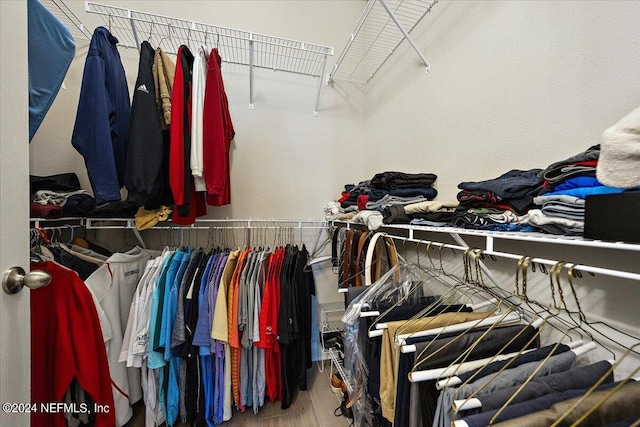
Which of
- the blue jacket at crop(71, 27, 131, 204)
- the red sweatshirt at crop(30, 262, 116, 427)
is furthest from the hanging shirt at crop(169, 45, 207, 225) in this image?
the red sweatshirt at crop(30, 262, 116, 427)

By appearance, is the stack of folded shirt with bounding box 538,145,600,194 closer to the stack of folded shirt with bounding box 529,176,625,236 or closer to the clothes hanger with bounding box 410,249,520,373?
the stack of folded shirt with bounding box 529,176,625,236

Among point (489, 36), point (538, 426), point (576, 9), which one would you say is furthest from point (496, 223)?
point (489, 36)

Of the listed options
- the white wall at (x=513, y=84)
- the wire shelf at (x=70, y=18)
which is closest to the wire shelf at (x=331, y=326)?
the white wall at (x=513, y=84)

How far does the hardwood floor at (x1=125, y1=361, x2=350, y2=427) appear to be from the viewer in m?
1.33

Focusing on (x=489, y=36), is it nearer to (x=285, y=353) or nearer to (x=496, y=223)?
(x=496, y=223)

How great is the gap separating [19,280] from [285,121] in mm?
1663

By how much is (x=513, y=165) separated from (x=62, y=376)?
1.97 m

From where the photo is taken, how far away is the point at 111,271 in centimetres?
124

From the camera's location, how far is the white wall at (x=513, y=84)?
2.01 feet

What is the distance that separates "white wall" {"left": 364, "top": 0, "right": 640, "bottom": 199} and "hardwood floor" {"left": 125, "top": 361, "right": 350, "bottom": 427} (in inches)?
56.4

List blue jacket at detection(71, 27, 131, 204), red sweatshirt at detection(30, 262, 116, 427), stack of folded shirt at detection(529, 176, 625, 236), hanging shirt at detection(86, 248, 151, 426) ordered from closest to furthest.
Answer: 1. stack of folded shirt at detection(529, 176, 625, 236)
2. red sweatshirt at detection(30, 262, 116, 427)
3. blue jacket at detection(71, 27, 131, 204)
4. hanging shirt at detection(86, 248, 151, 426)

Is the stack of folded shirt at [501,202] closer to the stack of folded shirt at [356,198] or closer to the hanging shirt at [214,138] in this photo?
the stack of folded shirt at [356,198]

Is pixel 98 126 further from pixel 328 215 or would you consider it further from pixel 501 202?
pixel 501 202

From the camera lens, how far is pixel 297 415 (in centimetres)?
138
